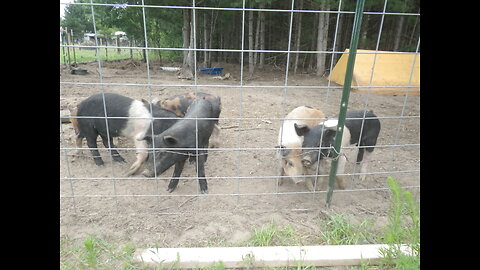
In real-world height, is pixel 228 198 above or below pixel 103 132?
below

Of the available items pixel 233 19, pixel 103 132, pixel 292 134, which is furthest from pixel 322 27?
pixel 103 132

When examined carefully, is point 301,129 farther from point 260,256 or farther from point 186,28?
point 186,28

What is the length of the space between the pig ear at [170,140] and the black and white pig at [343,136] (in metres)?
1.47

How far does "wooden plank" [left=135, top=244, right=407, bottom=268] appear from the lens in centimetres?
239

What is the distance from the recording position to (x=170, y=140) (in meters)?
3.58

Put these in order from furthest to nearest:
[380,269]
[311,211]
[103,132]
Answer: [103,132] < [311,211] < [380,269]

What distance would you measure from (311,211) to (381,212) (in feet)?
2.47

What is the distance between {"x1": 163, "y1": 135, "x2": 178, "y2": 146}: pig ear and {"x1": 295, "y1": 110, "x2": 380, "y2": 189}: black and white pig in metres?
1.47

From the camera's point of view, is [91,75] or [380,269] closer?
[380,269]

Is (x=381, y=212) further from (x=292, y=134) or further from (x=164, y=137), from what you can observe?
(x=164, y=137)

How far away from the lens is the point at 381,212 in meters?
3.23

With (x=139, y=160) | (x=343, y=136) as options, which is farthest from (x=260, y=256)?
(x=139, y=160)
